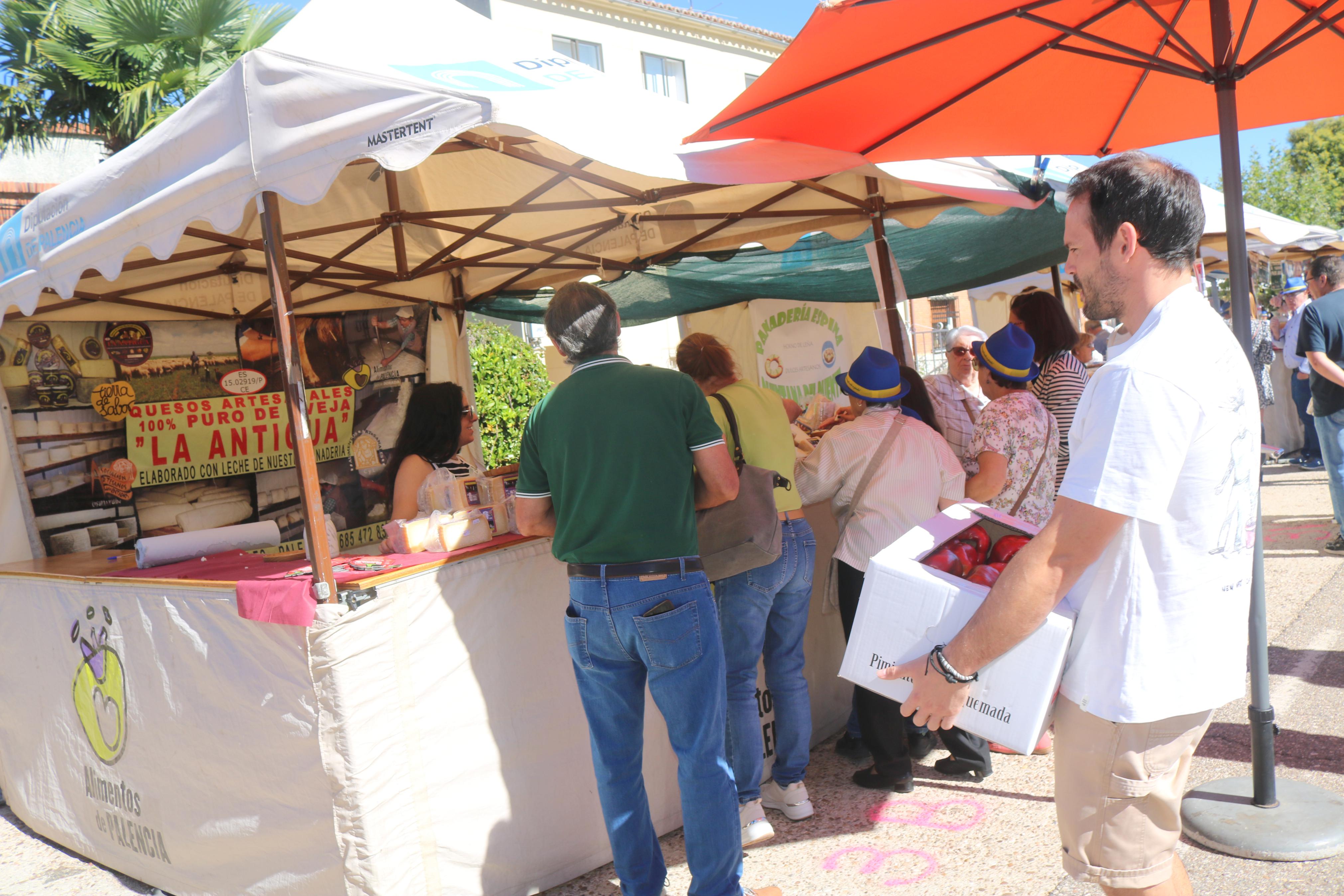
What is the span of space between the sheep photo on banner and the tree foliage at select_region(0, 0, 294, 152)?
6222 mm

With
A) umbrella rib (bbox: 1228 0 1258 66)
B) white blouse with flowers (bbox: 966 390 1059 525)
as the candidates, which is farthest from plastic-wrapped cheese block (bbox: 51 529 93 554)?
umbrella rib (bbox: 1228 0 1258 66)

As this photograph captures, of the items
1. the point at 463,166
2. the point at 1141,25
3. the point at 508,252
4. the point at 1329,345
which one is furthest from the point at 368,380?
the point at 1329,345

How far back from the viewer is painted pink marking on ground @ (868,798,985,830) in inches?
125

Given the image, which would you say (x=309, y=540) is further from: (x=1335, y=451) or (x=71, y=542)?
(x=1335, y=451)

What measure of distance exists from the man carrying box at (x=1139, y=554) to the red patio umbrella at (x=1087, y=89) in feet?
4.17

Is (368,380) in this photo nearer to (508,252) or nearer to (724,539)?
(508,252)

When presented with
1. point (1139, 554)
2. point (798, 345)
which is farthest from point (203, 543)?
point (798, 345)

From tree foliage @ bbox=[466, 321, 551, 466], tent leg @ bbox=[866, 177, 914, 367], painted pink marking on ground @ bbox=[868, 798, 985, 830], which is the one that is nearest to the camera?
painted pink marking on ground @ bbox=[868, 798, 985, 830]

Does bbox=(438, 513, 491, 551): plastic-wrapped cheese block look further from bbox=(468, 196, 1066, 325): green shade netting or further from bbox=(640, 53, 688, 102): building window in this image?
bbox=(640, 53, 688, 102): building window

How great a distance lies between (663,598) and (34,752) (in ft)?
10.3

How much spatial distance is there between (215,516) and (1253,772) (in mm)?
5050

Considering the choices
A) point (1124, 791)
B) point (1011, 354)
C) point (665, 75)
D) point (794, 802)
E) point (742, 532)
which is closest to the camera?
point (1124, 791)

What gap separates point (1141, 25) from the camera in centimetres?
327

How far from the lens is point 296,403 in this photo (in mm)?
2547
